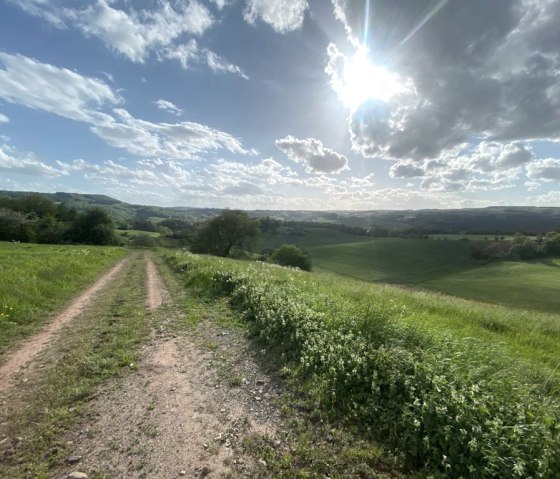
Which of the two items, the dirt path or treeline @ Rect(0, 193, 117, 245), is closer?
the dirt path

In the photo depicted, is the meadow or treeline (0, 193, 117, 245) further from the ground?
treeline (0, 193, 117, 245)

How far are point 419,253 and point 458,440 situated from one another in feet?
316

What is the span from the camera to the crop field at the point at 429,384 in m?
3.70

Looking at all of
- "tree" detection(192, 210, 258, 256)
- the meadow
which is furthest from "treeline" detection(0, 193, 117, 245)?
the meadow

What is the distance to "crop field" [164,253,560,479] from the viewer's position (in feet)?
12.1

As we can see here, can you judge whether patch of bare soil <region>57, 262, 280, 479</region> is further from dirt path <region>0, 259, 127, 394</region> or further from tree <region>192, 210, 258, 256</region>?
tree <region>192, 210, 258, 256</region>

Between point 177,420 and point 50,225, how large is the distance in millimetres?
81112

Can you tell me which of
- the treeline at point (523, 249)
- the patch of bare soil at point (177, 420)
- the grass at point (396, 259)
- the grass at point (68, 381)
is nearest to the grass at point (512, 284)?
the grass at point (396, 259)

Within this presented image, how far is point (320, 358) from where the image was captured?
20.3ft

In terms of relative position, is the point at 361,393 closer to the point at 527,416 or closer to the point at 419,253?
the point at 527,416

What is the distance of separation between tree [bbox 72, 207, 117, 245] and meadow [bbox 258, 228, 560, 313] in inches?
1791

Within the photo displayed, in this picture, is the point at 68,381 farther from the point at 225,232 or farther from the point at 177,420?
the point at 225,232

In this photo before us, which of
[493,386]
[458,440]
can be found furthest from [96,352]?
[493,386]

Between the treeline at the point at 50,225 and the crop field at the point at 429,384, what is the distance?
73490mm
